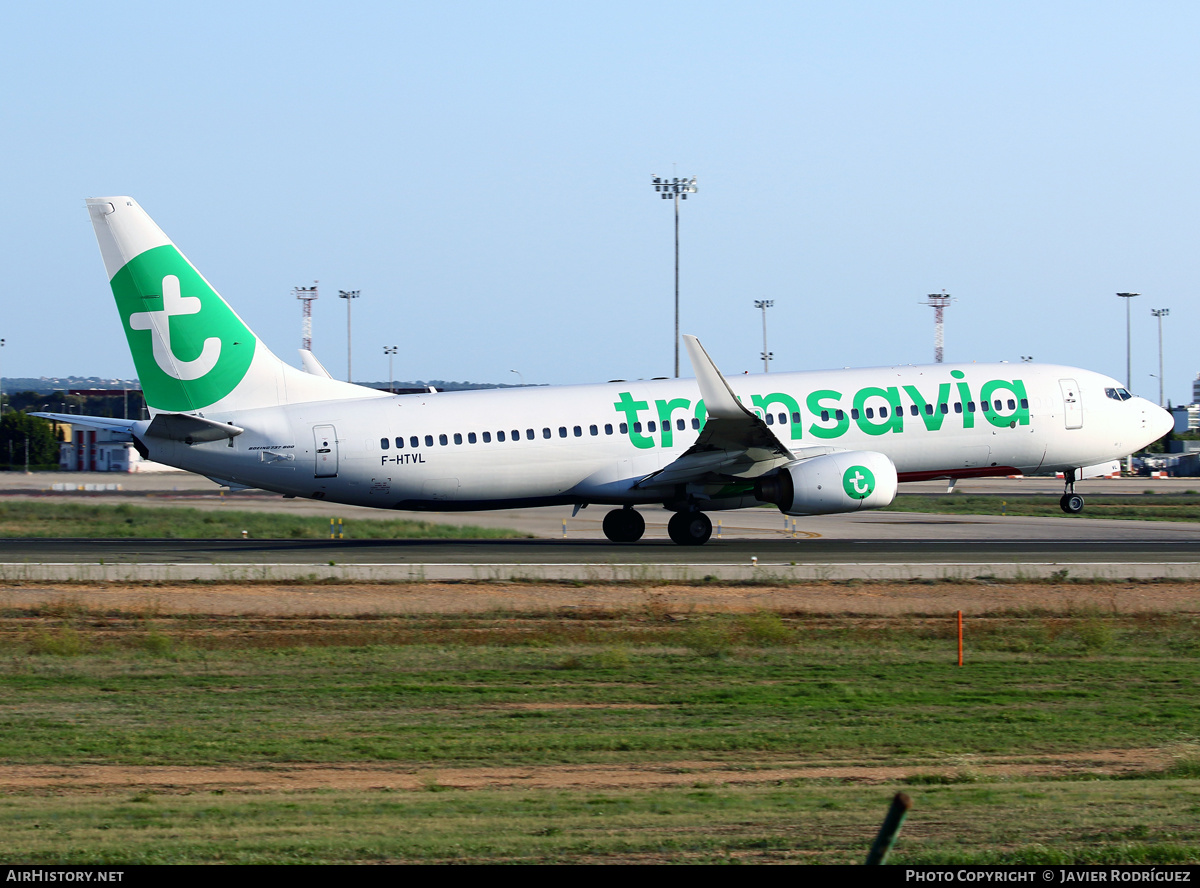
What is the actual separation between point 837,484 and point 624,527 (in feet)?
22.0

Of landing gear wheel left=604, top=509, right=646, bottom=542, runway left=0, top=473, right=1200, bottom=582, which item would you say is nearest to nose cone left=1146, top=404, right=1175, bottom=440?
runway left=0, top=473, right=1200, bottom=582

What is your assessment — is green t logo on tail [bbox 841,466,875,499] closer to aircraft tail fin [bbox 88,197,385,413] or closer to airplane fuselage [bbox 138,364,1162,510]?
airplane fuselage [bbox 138,364,1162,510]

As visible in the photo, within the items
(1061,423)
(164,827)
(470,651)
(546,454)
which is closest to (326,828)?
(164,827)

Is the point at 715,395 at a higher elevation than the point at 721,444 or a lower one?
higher

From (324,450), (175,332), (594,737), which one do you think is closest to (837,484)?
(324,450)

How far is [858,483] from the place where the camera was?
32594mm

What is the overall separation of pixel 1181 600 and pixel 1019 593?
2.98 metres

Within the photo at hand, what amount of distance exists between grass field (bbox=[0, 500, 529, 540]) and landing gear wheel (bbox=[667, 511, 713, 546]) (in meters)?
8.18

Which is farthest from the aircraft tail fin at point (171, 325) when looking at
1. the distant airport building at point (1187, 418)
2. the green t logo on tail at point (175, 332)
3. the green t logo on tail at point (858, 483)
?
the distant airport building at point (1187, 418)

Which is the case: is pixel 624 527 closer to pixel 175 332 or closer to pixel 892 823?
→ pixel 175 332

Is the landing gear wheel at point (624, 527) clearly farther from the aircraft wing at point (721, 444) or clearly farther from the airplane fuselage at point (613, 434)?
the aircraft wing at point (721, 444)

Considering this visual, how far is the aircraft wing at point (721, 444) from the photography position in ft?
105

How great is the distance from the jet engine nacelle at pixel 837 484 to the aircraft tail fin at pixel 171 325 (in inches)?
518

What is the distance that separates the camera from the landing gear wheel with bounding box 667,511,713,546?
35062mm
